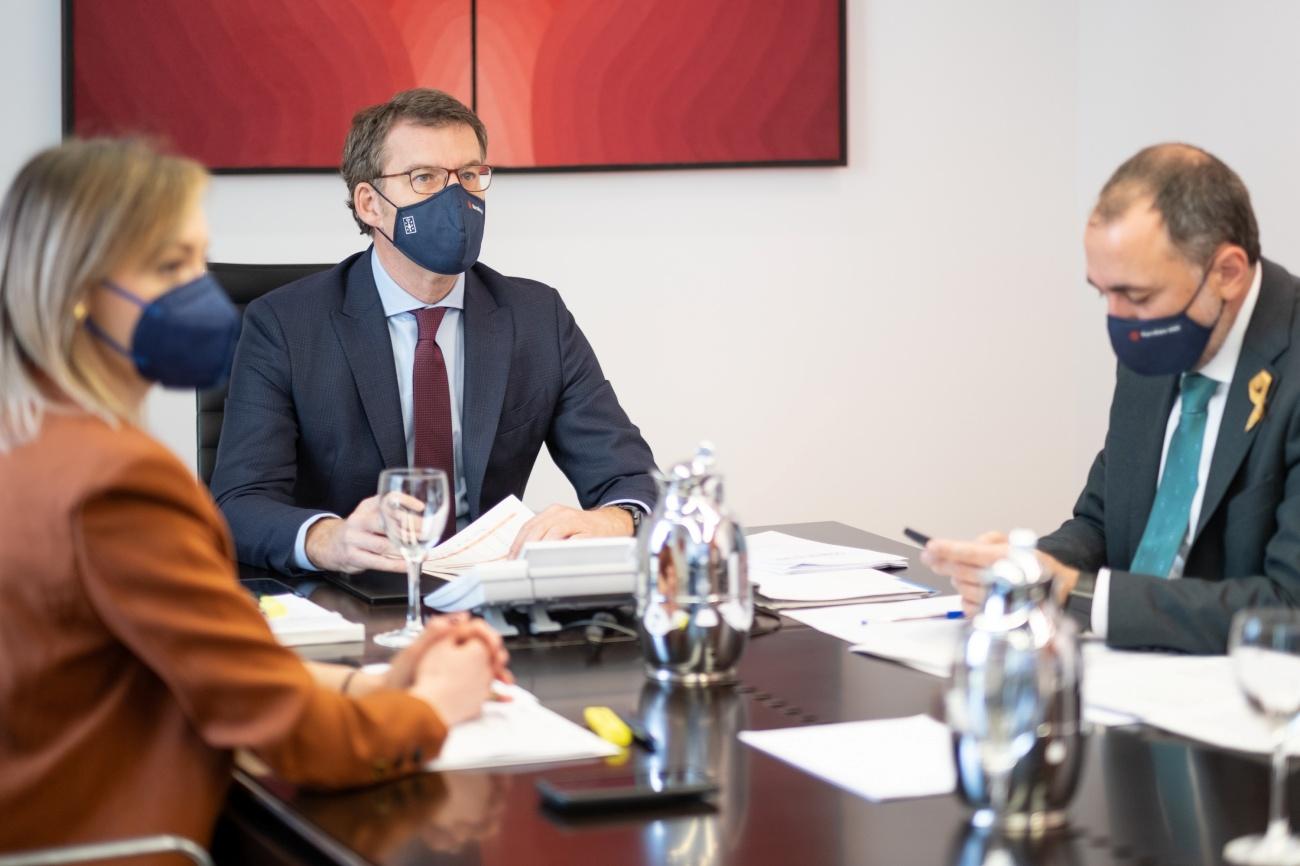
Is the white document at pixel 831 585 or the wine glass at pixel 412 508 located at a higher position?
the wine glass at pixel 412 508

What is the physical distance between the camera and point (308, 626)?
204 cm

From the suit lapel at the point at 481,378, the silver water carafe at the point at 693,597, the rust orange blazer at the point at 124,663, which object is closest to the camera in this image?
the rust orange blazer at the point at 124,663

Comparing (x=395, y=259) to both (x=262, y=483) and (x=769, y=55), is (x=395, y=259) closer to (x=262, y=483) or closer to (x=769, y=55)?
(x=262, y=483)

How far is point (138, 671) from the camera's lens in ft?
4.71

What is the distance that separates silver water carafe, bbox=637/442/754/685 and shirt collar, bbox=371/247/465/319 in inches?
51.9

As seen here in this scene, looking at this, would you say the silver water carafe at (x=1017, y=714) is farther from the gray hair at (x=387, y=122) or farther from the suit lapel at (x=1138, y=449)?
the gray hair at (x=387, y=122)

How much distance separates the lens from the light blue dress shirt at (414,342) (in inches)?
118

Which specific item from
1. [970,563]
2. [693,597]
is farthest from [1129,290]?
[693,597]

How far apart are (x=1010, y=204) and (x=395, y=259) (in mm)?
2398

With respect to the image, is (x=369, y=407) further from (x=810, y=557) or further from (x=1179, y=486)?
(x=1179, y=486)

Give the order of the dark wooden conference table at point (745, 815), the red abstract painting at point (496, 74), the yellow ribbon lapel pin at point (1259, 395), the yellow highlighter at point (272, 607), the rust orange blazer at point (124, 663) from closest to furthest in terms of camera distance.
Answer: the dark wooden conference table at point (745, 815), the rust orange blazer at point (124, 663), the yellow highlighter at point (272, 607), the yellow ribbon lapel pin at point (1259, 395), the red abstract painting at point (496, 74)

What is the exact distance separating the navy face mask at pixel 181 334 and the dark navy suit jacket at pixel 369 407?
1212 mm

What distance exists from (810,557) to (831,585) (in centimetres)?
20

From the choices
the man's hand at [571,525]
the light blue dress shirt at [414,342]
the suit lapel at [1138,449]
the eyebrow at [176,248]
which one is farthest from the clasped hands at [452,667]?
the light blue dress shirt at [414,342]
